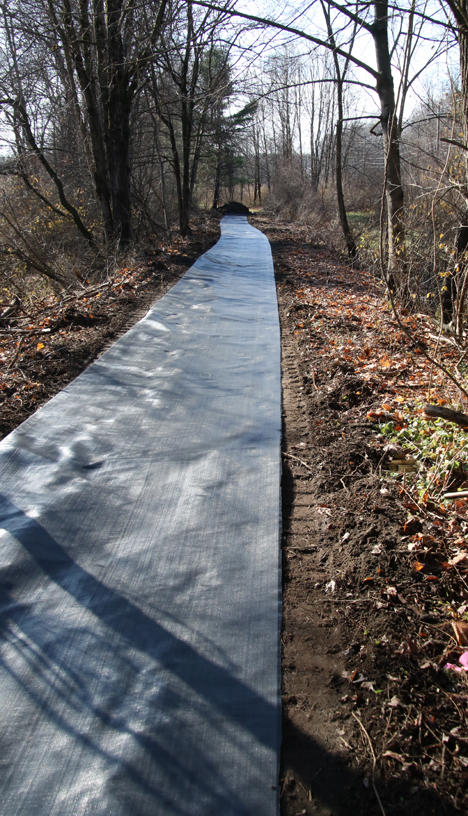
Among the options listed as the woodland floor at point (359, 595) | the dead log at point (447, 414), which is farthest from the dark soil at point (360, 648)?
the dead log at point (447, 414)

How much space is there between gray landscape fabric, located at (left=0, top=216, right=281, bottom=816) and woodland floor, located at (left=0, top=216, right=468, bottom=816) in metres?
0.12

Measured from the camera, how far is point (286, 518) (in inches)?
97.3

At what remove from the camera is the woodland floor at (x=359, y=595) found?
139 cm

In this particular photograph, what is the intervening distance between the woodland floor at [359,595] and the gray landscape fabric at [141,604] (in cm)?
12

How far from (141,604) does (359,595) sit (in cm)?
92

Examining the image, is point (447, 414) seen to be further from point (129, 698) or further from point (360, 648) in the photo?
point (129, 698)

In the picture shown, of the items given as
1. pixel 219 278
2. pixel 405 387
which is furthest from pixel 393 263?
pixel 219 278

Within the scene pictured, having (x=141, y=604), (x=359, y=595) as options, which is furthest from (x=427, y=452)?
(x=141, y=604)

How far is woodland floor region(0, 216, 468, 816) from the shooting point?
4.58 ft

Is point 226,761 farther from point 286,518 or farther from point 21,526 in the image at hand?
point 21,526

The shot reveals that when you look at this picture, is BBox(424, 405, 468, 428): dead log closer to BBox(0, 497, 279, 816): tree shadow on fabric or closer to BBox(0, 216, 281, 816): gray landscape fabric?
BBox(0, 216, 281, 816): gray landscape fabric

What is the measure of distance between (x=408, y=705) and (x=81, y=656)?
1.15 m

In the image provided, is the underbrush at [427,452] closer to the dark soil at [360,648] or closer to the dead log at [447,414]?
the dark soil at [360,648]

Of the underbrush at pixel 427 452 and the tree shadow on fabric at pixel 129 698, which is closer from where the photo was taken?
the tree shadow on fabric at pixel 129 698
